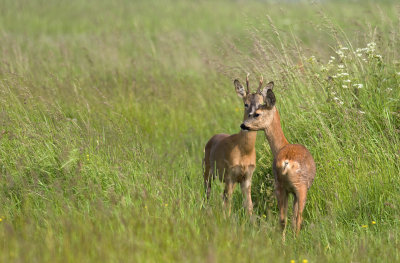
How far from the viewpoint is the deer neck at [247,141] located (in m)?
6.23

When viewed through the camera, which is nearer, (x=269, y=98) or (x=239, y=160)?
(x=269, y=98)

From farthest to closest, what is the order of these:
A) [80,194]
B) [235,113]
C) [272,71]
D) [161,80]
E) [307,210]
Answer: [161,80] → [235,113] → [272,71] → [307,210] → [80,194]

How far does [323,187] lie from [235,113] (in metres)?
3.41

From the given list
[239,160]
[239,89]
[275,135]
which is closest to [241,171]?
[239,160]

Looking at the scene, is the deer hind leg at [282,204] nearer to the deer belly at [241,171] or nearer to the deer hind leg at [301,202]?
the deer hind leg at [301,202]

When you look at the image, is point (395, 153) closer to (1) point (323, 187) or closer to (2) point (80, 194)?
(1) point (323, 187)

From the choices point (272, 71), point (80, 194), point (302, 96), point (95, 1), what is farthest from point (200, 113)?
point (95, 1)

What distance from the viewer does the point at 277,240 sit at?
4.77 metres

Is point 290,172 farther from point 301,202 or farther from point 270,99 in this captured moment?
point 270,99

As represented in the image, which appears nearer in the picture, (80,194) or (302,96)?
(80,194)

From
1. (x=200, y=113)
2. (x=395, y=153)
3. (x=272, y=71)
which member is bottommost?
Result: (x=200, y=113)

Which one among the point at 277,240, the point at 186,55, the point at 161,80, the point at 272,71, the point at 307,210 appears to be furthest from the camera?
the point at 186,55

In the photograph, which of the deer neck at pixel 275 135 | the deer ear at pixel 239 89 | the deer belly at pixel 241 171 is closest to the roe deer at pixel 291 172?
the deer neck at pixel 275 135

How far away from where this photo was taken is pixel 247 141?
6.23 m
